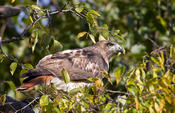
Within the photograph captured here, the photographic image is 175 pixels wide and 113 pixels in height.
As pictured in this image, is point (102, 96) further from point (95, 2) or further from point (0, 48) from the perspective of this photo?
point (95, 2)

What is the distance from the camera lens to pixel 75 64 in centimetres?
536

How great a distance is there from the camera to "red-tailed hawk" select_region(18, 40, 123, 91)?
186 inches

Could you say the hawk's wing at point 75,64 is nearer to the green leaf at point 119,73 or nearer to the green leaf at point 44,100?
the green leaf at point 44,100

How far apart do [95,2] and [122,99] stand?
20.0 ft

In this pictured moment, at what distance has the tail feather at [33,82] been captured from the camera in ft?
14.6

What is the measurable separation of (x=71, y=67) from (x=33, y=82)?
0.79 m

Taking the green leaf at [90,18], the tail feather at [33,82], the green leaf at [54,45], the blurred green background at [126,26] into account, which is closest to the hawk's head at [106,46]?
the blurred green background at [126,26]

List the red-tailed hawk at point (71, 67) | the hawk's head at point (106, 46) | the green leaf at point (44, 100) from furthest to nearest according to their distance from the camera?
the hawk's head at point (106, 46) < the red-tailed hawk at point (71, 67) < the green leaf at point (44, 100)

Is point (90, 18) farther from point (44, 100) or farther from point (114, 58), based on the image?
point (114, 58)

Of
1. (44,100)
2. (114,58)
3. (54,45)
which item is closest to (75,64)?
(54,45)

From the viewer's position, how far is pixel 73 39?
784cm

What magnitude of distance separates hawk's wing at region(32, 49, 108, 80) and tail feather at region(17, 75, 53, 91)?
7 cm

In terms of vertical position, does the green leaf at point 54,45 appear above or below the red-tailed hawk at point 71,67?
above

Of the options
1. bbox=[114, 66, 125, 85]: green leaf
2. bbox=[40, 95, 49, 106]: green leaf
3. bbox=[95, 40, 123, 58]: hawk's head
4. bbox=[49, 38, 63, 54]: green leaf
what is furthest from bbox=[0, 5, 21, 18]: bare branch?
bbox=[95, 40, 123, 58]: hawk's head
